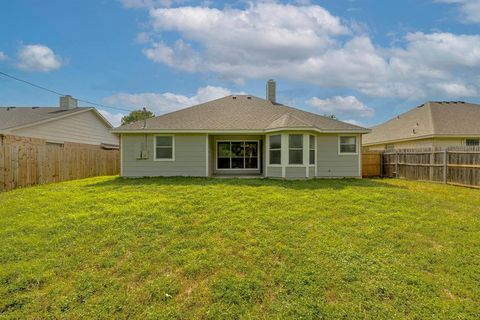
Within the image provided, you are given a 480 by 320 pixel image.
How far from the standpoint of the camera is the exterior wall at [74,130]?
16.1 metres

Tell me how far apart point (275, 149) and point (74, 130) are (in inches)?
548

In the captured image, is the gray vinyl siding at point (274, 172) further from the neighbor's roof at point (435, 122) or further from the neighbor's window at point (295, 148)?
the neighbor's roof at point (435, 122)

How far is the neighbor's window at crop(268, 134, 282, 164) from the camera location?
43.0 ft

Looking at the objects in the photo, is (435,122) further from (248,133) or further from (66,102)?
(66,102)

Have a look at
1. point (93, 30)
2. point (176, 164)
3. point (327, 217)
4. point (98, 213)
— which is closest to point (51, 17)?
point (93, 30)

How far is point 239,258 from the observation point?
5223 mm

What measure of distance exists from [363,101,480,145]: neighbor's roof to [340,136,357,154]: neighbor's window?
6.58 m

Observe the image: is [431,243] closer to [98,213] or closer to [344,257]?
[344,257]

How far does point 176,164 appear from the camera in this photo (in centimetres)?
1382

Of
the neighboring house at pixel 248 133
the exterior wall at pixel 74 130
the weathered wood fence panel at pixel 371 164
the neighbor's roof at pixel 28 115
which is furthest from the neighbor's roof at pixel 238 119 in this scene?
the neighbor's roof at pixel 28 115

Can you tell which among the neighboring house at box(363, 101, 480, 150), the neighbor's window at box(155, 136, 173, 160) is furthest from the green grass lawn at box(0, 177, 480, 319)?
the neighboring house at box(363, 101, 480, 150)

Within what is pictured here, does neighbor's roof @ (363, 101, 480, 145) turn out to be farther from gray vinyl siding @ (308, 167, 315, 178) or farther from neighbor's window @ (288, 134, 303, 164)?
neighbor's window @ (288, 134, 303, 164)

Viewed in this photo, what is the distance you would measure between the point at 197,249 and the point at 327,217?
346 cm

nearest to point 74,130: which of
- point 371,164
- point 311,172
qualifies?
point 311,172
